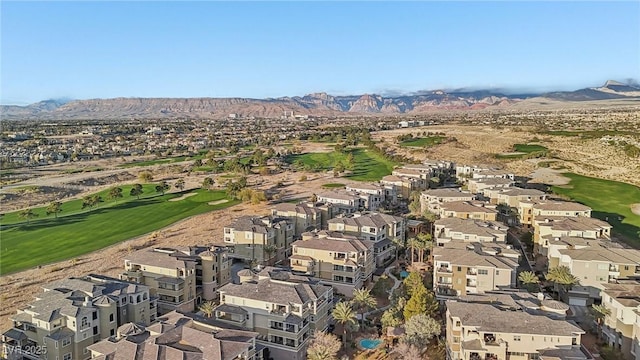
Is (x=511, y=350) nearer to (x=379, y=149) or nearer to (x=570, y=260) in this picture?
(x=570, y=260)

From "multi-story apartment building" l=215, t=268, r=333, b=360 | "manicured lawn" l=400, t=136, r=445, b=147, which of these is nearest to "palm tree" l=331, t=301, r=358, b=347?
"multi-story apartment building" l=215, t=268, r=333, b=360

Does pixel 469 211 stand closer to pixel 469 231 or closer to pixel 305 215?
pixel 469 231

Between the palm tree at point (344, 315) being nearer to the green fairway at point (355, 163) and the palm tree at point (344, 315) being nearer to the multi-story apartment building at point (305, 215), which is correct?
the multi-story apartment building at point (305, 215)

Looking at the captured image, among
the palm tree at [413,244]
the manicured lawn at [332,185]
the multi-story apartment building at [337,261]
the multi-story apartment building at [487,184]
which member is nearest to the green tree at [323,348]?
the multi-story apartment building at [337,261]

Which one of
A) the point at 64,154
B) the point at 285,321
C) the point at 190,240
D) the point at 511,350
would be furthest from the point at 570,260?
the point at 64,154

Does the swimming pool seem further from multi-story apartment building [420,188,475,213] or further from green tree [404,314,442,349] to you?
multi-story apartment building [420,188,475,213]

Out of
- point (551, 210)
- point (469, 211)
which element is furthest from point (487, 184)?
point (469, 211)
